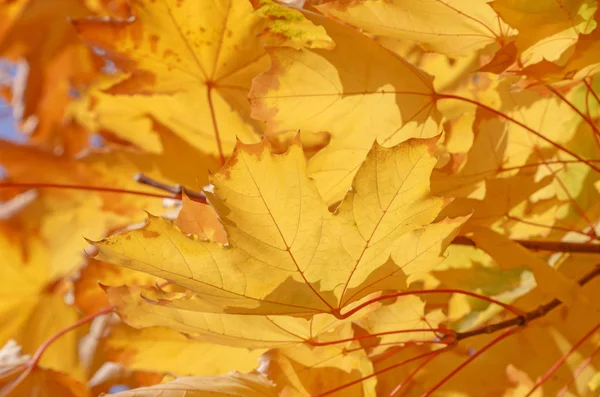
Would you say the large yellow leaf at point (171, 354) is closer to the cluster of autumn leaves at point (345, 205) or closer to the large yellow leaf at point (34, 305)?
the cluster of autumn leaves at point (345, 205)

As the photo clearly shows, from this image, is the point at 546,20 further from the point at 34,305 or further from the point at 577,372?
the point at 34,305

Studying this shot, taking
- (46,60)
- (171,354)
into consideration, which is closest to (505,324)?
(171,354)

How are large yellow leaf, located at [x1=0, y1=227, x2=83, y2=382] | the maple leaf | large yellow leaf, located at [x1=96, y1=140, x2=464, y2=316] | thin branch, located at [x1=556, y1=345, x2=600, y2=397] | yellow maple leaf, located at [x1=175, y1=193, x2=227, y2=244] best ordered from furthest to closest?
1. the maple leaf
2. large yellow leaf, located at [x1=0, y1=227, x2=83, y2=382]
3. thin branch, located at [x1=556, y1=345, x2=600, y2=397]
4. yellow maple leaf, located at [x1=175, y1=193, x2=227, y2=244]
5. large yellow leaf, located at [x1=96, y1=140, x2=464, y2=316]

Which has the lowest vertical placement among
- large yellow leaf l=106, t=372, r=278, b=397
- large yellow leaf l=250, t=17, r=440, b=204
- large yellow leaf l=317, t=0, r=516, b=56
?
large yellow leaf l=106, t=372, r=278, b=397

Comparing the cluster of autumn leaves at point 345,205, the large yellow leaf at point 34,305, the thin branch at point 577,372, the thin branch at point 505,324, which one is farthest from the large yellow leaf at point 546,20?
the large yellow leaf at point 34,305

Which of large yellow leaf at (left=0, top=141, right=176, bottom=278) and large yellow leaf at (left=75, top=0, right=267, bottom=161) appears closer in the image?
large yellow leaf at (left=75, top=0, right=267, bottom=161)

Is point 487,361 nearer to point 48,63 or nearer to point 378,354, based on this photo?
point 378,354

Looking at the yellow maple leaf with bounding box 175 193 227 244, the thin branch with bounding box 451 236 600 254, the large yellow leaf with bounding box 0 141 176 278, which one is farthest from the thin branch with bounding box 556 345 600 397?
the large yellow leaf with bounding box 0 141 176 278

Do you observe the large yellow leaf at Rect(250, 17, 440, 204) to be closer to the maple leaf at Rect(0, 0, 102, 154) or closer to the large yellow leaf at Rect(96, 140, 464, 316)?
the large yellow leaf at Rect(96, 140, 464, 316)
